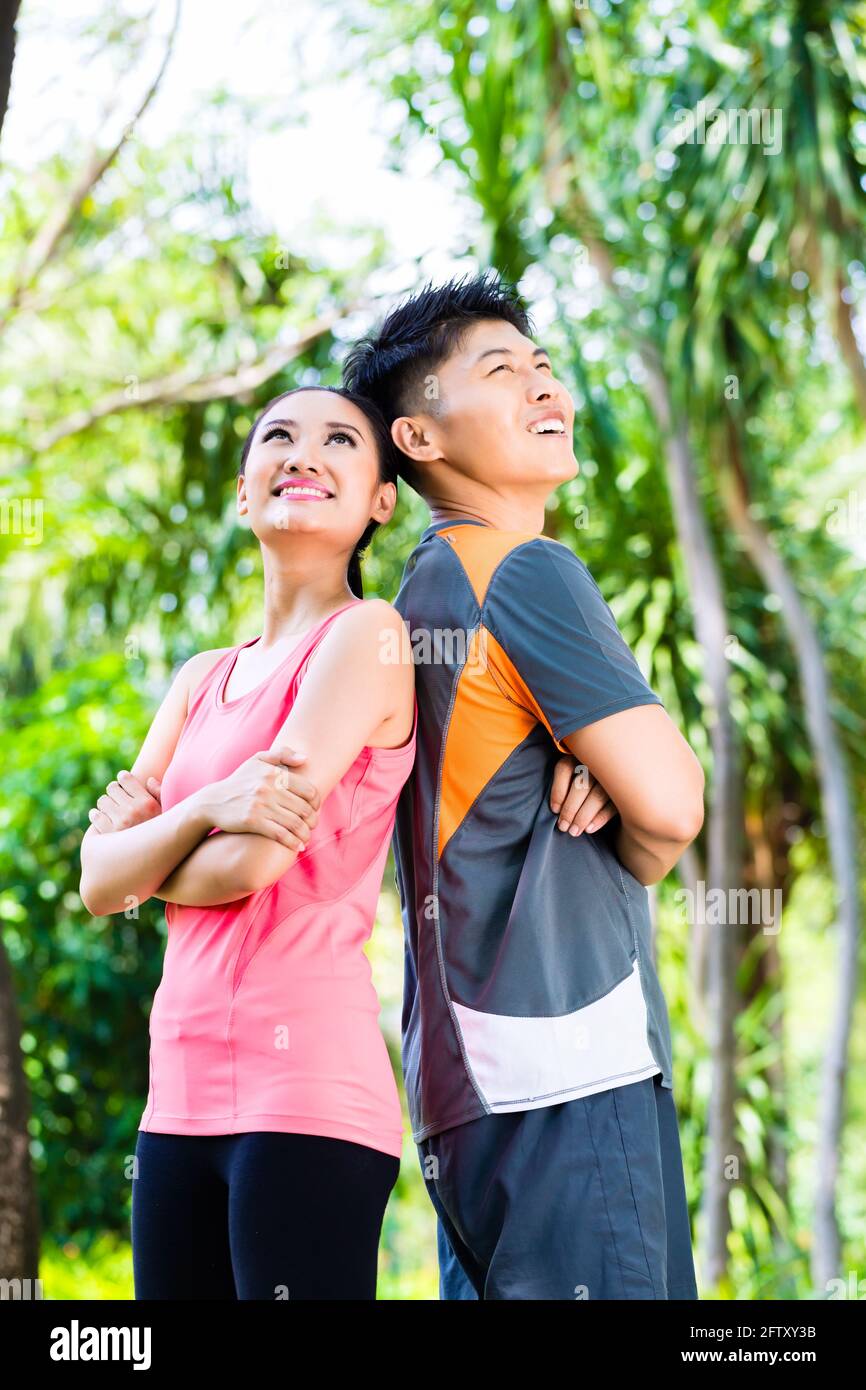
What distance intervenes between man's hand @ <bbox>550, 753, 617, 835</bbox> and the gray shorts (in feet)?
0.77

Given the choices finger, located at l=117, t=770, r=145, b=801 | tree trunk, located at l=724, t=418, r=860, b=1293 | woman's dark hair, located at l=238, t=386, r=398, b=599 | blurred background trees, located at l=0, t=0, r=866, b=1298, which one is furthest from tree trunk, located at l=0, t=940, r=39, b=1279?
tree trunk, located at l=724, t=418, r=860, b=1293

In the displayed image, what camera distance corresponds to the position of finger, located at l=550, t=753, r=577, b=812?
4.21 feet

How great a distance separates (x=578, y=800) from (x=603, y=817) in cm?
3

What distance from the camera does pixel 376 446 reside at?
1.42m

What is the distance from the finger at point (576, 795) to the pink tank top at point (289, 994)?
15 centimetres

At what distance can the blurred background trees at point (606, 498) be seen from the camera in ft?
14.3

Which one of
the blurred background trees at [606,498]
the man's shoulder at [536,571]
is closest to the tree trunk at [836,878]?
the blurred background trees at [606,498]

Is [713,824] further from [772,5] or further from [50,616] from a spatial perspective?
[50,616]

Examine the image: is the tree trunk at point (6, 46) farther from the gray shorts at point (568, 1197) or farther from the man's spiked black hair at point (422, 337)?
the gray shorts at point (568, 1197)

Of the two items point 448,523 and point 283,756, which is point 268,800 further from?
point 448,523

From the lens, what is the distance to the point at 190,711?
1416mm

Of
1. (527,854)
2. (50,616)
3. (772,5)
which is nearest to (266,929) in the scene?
(527,854)

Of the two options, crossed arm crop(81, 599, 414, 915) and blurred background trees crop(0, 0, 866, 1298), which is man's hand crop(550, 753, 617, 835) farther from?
blurred background trees crop(0, 0, 866, 1298)
